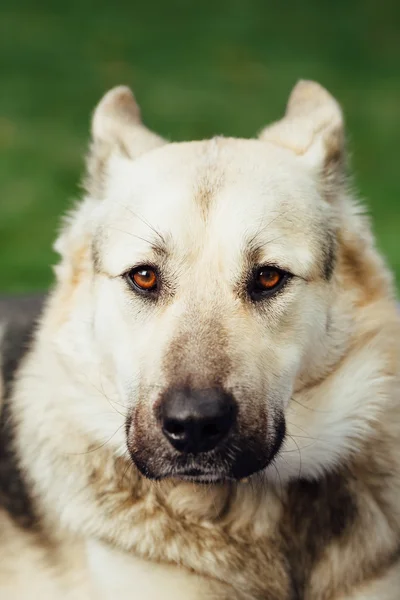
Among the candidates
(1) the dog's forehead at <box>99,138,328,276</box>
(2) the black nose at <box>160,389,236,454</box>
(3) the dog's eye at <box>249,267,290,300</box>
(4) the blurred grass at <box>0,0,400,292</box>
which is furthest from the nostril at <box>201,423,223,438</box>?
(4) the blurred grass at <box>0,0,400,292</box>

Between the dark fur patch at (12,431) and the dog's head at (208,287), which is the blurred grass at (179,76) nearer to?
the dark fur patch at (12,431)

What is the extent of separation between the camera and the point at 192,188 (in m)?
3.71

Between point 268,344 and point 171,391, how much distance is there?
0.49 m

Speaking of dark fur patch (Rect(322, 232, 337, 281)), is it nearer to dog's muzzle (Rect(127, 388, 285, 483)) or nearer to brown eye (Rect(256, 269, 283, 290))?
brown eye (Rect(256, 269, 283, 290))

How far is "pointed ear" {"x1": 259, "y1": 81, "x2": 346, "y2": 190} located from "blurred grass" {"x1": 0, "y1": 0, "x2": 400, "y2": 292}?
16.3ft

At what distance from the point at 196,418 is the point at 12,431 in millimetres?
1447

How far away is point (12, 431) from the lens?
14.2 ft

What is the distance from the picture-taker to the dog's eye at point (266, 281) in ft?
11.9

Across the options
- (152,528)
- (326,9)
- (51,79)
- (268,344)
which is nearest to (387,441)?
(268,344)

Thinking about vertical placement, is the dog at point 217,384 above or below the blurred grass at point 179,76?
below

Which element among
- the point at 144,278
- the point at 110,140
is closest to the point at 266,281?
the point at 144,278

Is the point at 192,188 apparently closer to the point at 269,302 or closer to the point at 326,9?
the point at 269,302

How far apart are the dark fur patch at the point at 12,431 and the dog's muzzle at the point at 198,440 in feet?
3.10

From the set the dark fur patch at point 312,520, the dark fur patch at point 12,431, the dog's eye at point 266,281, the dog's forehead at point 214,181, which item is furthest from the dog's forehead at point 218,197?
the dark fur patch at point 12,431
